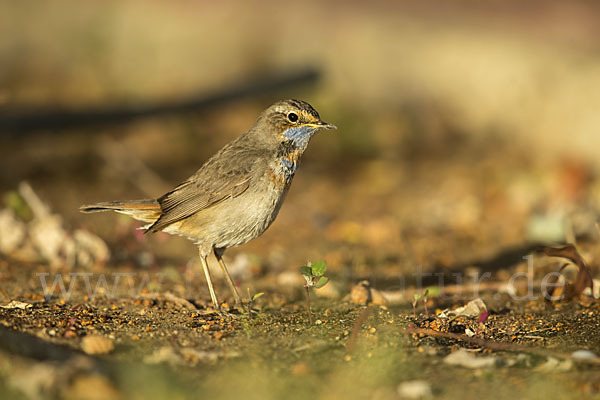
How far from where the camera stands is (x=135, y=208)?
18.1 feet

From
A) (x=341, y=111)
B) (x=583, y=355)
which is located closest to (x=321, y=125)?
(x=583, y=355)

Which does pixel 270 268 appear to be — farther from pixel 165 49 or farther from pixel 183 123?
pixel 165 49

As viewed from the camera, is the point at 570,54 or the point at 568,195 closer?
the point at 568,195

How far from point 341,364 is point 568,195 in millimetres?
5429

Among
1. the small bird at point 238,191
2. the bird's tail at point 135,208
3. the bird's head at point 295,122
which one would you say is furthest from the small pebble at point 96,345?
the bird's head at point 295,122

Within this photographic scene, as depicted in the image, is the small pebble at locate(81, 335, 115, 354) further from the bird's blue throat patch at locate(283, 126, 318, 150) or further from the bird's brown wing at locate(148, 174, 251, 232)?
the bird's blue throat patch at locate(283, 126, 318, 150)

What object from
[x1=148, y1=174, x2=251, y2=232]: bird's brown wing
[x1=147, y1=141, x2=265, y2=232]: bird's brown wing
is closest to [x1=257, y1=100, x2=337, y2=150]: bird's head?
[x1=147, y1=141, x2=265, y2=232]: bird's brown wing

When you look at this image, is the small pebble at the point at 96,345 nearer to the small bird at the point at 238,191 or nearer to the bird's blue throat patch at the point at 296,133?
the small bird at the point at 238,191

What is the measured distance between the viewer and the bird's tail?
17.8 feet

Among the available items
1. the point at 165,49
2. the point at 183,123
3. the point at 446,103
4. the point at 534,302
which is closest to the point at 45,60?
the point at 165,49

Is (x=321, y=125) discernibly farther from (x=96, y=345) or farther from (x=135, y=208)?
(x=96, y=345)

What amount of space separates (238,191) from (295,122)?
77cm

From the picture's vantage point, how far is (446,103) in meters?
11.1

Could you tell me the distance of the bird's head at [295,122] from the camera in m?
5.38
